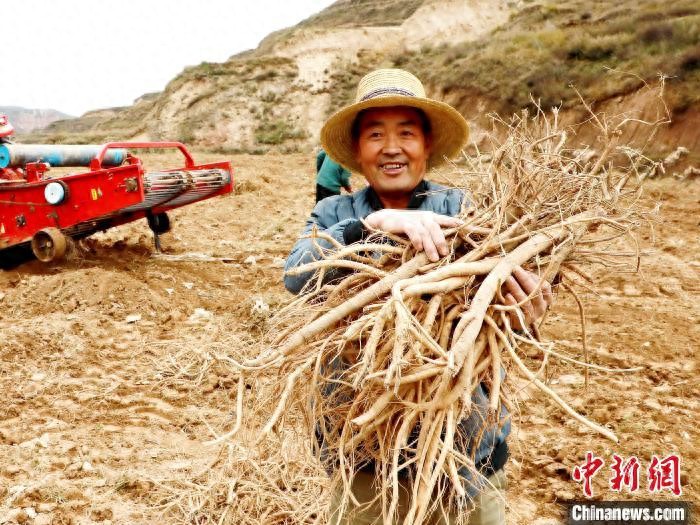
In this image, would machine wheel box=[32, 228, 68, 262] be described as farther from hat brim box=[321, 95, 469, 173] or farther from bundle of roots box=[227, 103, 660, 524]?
bundle of roots box=[227, 103, 660, 524]

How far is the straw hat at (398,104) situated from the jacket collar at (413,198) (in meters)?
0.24

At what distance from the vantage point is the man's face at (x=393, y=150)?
5.74 feet

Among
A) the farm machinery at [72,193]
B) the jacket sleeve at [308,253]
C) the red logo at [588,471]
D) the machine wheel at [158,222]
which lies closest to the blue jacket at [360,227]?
the jacket sleeve at [308,253]

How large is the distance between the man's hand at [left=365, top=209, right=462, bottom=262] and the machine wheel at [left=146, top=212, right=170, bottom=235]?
5538mm

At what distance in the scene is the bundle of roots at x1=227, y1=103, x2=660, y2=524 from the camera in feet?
3.94

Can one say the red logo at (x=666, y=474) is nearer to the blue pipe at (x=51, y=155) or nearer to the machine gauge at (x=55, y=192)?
the machine gauge at (x=55, y=192)

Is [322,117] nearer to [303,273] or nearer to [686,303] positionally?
[686,303]

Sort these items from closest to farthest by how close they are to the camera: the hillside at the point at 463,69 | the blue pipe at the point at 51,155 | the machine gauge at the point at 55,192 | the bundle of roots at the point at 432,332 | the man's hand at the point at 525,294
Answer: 1. the bundle of roots at the point at 432,332
2. the man's hand at the point at 525,294
3. the machine gauge at the point at 55,192
4. the blue pipe at the point at 51,155
5. the hillside at the point at 463,69

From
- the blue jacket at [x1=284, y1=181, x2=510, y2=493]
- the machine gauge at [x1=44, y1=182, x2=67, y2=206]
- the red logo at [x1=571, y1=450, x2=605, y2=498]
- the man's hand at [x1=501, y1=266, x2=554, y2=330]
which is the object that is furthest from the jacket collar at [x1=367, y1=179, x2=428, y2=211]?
the machine gauge at [x1=44, y1=182, x2=67, y2=206]

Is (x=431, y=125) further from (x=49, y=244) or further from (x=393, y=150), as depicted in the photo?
(x=49, y=244)

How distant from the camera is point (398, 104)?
5.85 feet

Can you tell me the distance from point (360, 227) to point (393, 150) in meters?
0.36

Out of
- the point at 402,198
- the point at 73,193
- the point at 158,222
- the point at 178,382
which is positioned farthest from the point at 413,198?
the point at 158,222

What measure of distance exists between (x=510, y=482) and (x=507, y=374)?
5.18 ft
